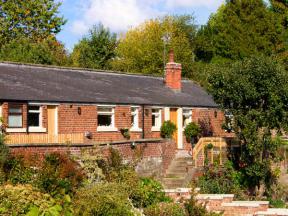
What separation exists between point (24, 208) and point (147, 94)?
2133 cm

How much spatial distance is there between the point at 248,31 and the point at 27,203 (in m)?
46.9

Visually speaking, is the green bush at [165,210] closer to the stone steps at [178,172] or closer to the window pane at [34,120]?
the stone steps at [178,172]

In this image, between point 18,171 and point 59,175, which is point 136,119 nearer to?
point 18,171

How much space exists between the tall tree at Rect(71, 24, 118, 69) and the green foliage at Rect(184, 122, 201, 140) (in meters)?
26.8

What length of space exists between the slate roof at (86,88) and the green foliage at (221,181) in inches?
248

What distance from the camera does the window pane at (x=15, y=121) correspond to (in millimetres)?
27297

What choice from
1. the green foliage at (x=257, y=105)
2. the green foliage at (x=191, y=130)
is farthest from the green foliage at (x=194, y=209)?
the green foliage at (x=191, y=130)

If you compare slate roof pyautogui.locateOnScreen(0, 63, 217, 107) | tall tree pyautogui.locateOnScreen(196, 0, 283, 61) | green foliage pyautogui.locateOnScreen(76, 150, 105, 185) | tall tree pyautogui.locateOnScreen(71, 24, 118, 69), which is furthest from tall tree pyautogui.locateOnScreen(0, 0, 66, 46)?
green foliage pyautogui.locateOnScreen(76, 150, 105, 185)

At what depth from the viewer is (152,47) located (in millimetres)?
67188

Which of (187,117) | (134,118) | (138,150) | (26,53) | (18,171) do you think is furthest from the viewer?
(26,53)

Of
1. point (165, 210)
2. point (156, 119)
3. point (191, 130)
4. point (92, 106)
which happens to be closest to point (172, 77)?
point (191, 130)

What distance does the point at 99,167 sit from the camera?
22.1 meters

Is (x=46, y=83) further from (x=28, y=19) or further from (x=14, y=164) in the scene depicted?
(x=28, y=19)

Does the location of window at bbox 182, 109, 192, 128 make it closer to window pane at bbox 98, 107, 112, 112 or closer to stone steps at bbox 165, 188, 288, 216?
window pane at bbox 98, 107, 112, 112
